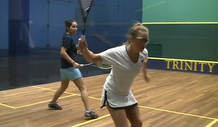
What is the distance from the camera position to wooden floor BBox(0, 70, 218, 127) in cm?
368

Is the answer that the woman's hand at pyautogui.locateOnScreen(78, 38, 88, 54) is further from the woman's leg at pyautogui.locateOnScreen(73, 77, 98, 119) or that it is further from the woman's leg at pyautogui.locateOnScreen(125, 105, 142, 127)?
the woman's leg at pyautogui.locateOnScreen(73, 77, 98, 119)

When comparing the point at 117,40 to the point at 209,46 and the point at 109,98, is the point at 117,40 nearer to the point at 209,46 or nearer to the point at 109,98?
the point at 209,46

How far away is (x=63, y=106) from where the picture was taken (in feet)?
14.5

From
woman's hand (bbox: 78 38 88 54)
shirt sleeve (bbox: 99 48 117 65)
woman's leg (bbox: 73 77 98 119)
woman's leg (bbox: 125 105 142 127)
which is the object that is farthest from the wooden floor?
woman's hand (bbox: 78 38 88 54)

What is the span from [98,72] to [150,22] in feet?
8.13

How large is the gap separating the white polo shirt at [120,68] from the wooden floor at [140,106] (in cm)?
138

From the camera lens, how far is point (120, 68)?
221 centimetres

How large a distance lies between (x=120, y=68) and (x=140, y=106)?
237 cm

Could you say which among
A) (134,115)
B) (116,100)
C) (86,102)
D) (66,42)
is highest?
(66,42)

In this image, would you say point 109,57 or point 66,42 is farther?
point 66,42

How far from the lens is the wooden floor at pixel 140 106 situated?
368 cm

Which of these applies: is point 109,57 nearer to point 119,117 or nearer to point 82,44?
point 82,44

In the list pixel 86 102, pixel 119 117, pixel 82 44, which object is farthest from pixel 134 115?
pixel 86 102

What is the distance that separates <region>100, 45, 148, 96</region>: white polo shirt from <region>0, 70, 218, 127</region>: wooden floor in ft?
4.54
